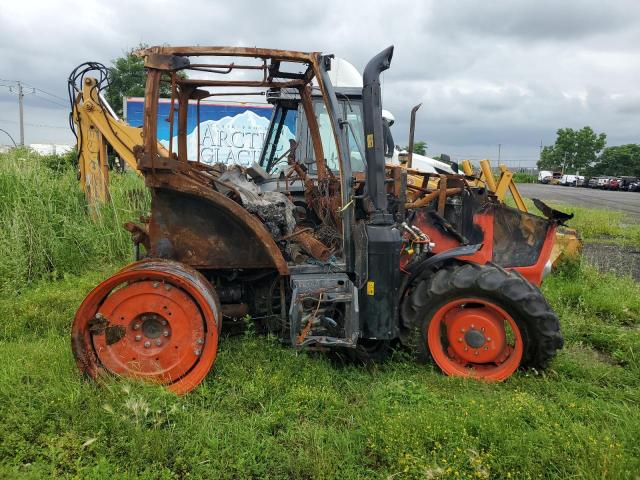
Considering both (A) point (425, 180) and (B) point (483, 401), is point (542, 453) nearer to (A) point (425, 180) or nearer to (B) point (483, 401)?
(B) point (483, 401)

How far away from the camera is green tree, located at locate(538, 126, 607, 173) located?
202 ft

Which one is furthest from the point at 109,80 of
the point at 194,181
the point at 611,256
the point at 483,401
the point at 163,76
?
the point at 611,256

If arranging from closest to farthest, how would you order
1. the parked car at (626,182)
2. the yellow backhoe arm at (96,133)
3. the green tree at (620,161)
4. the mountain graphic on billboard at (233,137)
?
the yellow backhoe arm at (96,133) → the mountain graphic on billboard at (233,137) → the parked car at (626,182) → the green tree at (620,161)

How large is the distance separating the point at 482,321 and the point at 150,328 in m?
2.46

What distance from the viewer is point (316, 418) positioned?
3.26 meters

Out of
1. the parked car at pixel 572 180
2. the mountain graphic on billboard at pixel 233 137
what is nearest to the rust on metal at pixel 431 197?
the mountain graphic on billboard at pixel 233 137

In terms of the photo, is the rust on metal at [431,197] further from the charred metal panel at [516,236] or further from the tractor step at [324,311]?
the tractor step at [324,311]

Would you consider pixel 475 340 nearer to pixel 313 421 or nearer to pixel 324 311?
pixel 324 311

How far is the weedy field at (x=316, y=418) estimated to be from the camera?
2.72 metres

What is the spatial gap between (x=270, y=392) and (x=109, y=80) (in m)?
5.01

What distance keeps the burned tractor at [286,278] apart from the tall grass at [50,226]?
3378 mm

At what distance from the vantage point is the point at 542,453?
273 cm

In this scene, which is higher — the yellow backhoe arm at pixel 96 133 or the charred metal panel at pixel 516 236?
the yellow backhoe arm at pixel 96 133

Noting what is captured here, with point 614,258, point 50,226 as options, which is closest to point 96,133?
point 50,226
